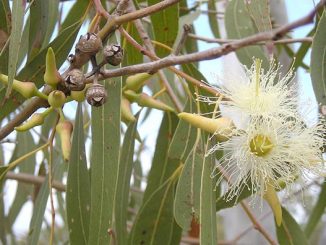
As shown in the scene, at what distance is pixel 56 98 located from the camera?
3.23 feet

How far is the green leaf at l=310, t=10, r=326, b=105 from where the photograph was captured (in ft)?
3.83

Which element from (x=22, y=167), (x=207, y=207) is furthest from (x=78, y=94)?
(x=22, y=167)

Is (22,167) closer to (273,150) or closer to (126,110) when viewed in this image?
(126,110)

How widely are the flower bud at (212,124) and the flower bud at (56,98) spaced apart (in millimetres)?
194

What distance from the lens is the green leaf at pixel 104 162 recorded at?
110cm

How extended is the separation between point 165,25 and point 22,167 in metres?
0.67

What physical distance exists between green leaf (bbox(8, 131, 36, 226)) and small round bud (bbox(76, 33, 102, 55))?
854 millimetres

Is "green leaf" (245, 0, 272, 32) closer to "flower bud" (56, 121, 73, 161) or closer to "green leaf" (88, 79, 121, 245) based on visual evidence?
"green leaf" (88, 79, 121, 245)

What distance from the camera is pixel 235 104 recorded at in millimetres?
1074

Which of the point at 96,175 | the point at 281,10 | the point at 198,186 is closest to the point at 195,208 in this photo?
the point at 198,186

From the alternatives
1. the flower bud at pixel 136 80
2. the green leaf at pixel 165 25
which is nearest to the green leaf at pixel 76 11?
the green leaf at pixel 165 25

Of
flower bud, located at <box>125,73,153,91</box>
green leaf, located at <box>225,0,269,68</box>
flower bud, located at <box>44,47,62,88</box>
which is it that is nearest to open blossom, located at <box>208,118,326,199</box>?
flower bud, located at <box>125,73,153,91</box>

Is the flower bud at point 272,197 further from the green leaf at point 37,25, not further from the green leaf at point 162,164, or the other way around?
the green leaf at point 37,25

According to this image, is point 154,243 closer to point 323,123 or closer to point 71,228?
point 71,228
